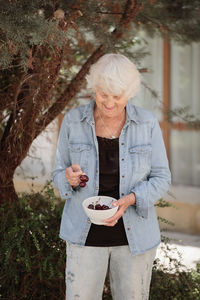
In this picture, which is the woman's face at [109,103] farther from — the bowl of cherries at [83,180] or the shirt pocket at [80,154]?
the bowl of cherries at [83,180]

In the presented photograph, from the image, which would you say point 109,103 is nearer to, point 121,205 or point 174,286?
point 121,205

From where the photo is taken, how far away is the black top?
6.72ft

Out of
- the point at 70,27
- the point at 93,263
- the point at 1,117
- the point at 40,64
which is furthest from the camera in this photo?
the point at 1,117

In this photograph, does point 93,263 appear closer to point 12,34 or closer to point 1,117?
point 12,34

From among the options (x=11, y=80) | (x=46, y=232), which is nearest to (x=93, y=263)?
(x=46, y=232)

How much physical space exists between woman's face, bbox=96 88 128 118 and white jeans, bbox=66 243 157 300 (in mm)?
592

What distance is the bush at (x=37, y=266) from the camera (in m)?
2.75

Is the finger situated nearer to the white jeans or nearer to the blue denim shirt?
the blue denim shirt

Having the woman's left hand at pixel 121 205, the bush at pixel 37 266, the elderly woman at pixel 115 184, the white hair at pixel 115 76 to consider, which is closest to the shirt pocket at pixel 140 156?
the elderly woman at pixel 115 184

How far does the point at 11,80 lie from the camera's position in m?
3.11

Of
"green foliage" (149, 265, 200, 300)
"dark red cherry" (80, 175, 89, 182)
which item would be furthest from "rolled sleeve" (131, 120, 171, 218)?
"green foliage" (149, 265, 200, 300)

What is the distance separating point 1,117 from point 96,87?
1161 mm

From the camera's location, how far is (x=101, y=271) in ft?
6.79

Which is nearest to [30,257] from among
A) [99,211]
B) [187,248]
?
[99,211]
